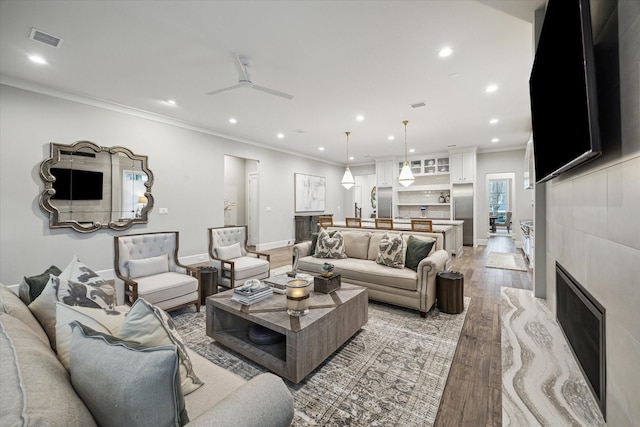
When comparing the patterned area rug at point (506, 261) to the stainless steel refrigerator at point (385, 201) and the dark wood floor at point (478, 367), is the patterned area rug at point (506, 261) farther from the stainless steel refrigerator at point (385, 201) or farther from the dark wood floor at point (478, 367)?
the stainless steel refrigerator at point (385, 201)

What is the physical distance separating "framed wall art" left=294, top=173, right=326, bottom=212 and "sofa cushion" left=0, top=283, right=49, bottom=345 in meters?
7.25

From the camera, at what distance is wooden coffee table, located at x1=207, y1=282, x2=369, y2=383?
189cm

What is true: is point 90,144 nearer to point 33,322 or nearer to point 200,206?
point 200,206

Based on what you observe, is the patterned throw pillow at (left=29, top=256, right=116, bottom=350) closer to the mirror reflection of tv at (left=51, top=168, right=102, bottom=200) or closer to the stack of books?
the stack of books

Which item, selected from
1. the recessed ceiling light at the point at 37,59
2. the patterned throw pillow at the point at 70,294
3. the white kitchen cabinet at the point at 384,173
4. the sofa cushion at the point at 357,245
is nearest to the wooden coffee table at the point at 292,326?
the patterned throw pillow at the point at 70,294

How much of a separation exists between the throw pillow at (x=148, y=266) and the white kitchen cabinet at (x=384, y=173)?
24.5 feet

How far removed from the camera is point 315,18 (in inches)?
96.6

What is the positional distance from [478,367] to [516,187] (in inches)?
297

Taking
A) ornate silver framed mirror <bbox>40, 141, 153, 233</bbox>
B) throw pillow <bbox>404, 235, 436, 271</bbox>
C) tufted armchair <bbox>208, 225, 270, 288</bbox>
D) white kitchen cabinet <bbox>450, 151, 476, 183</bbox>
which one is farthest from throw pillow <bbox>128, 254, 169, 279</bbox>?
white kitchen cabinet <bbox>450, 151, 476, 183</bbox>

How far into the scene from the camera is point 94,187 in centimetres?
432

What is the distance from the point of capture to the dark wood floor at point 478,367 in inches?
65.0

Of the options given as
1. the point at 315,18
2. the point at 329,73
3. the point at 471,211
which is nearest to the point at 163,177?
the point at 329,73

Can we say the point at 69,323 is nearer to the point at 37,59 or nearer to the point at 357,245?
the point at 357,245

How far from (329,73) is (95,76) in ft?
9.71
